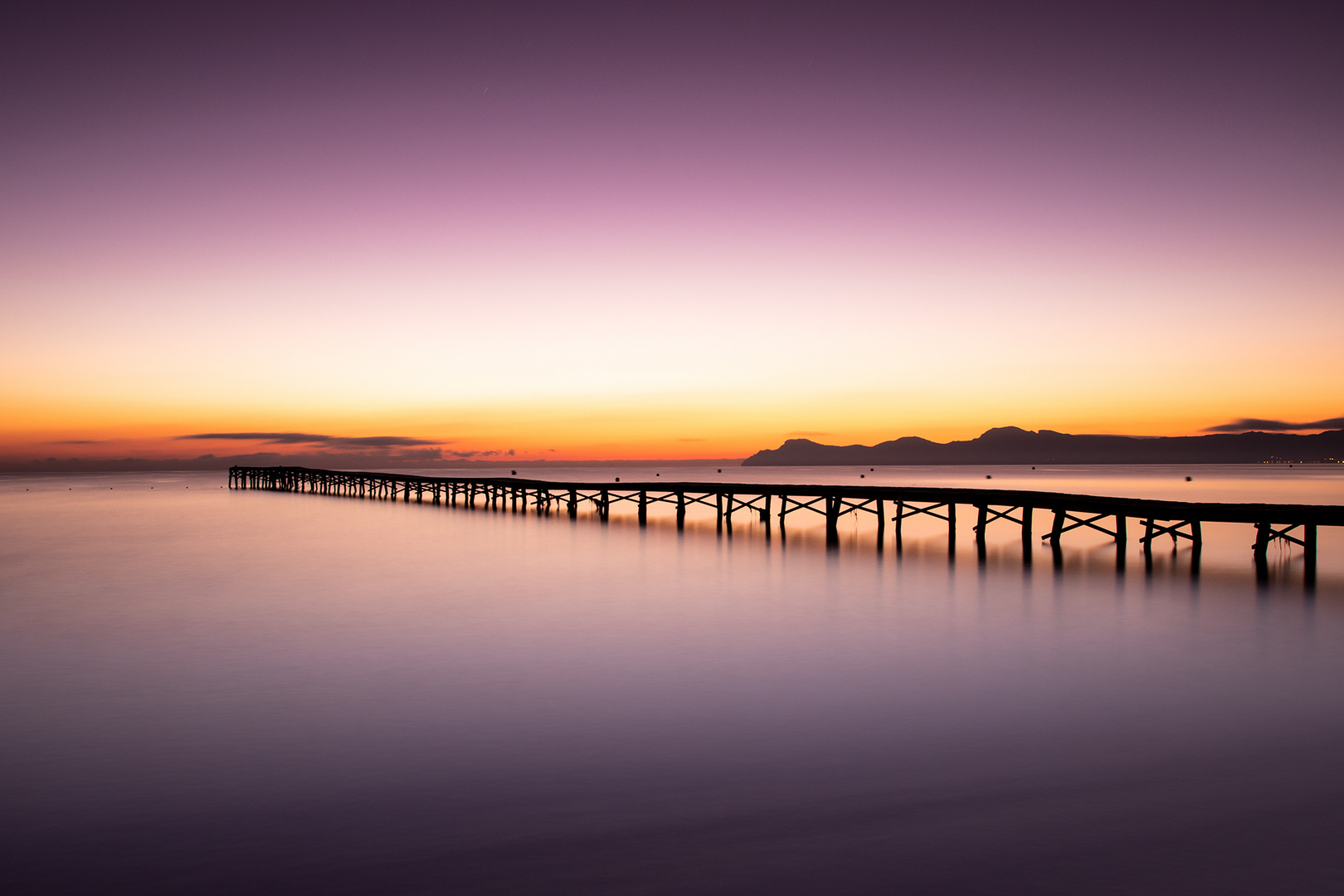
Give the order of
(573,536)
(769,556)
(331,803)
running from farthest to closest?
(573,536) < (769,556) < (331,803)

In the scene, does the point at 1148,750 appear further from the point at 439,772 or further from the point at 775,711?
the point at 439,772

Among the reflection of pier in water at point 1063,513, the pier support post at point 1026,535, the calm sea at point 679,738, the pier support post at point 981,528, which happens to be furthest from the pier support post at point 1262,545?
the pier support post at point 981,528

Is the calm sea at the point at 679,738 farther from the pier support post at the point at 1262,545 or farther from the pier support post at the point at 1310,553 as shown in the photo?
the pier support post at the point at 1262,545

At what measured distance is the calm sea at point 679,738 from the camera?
5.32 meters

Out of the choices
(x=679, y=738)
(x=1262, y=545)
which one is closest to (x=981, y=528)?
(x=1262, y=545)

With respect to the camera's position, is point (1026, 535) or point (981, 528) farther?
point (981, 528)

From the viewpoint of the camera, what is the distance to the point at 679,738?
8055 mm

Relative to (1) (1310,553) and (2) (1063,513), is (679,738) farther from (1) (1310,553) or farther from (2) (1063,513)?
(2) (1063,513)

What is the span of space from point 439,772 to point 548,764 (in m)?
0.89

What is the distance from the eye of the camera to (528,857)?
Answer: 213 inches

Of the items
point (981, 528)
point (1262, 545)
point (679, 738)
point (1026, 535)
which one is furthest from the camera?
point (981, 528)

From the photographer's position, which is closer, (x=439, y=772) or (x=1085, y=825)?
(x=1085, y=825)

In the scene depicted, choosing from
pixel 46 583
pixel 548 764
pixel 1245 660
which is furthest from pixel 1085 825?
pixel 46 583

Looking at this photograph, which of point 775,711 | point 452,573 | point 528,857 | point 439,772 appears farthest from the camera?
point 452,573
